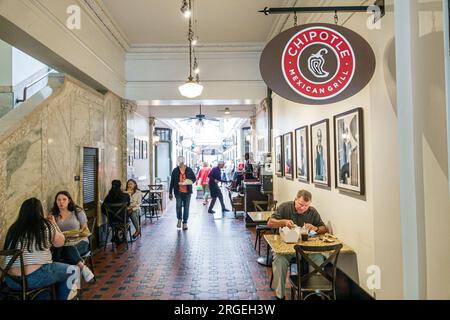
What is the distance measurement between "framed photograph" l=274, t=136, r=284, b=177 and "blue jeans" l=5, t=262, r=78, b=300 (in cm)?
445

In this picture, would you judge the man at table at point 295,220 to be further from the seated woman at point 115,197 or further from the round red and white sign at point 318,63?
the seated woman at point 115,197

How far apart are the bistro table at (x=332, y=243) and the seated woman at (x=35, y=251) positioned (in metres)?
2.16

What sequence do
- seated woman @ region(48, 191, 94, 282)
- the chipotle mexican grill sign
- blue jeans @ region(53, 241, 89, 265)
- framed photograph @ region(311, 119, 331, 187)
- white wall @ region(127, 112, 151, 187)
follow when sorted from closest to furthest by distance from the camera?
the chipotle mexican grill sign < blue jeans @ region(53, 241, 89, 265) < framed photograph @ region(311, 119, 331, 187) < seated woman @ region(48, 191, 94, 282) < white wall @ region(127, 112, 151, 187)

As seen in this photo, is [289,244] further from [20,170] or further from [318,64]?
[20,170]

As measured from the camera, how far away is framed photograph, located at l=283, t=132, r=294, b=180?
5684mm

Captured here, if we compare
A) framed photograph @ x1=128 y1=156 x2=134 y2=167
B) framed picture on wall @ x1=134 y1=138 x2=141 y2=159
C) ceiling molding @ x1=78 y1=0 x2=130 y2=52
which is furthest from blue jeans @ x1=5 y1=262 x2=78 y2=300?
framed picture on wall @ x1=134 y1=138 x2=141 y2=159

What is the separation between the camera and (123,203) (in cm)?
605

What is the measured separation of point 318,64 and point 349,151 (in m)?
1.31

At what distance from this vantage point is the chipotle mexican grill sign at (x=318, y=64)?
2.24 meters

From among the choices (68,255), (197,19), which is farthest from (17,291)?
(197,19)

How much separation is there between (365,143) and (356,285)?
1.48 meters

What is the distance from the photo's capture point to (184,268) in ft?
15.8

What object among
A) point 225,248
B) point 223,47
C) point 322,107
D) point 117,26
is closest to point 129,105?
point 117,26

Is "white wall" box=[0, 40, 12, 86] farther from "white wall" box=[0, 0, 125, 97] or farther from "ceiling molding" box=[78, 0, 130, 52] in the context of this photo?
"ceiling molding" box=[78, 0, 130, 52]
